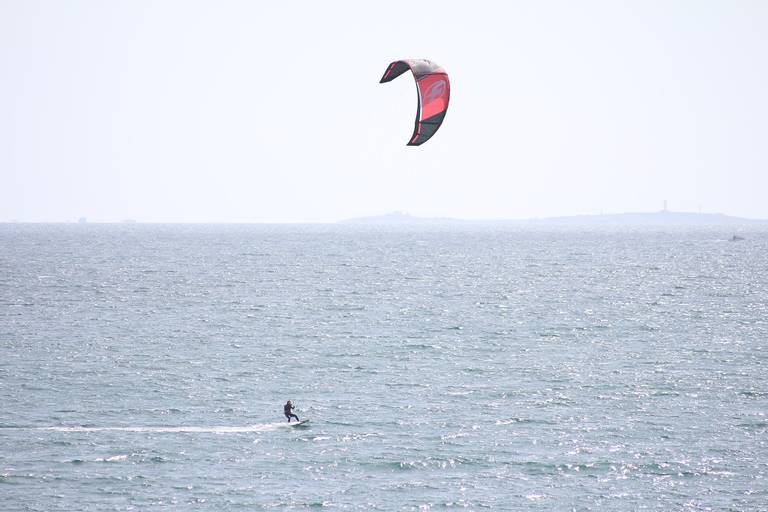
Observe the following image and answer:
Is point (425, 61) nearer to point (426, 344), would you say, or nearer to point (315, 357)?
point (315, 357)

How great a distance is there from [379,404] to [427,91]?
1818 cm

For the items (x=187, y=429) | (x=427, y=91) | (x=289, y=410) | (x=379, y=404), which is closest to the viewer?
(x=427, y=91)

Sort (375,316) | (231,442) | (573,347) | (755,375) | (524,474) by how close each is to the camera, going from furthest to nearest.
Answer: (375,316), (573,347), (755,375), (231,442), (524,474)

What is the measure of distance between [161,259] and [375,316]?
340 feet

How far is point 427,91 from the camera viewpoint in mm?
39281

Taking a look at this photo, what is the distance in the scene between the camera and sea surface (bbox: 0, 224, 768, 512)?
3700 cm

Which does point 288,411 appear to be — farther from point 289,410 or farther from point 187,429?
point 187,429

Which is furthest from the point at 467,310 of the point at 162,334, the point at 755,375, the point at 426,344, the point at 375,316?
the point at 755,375

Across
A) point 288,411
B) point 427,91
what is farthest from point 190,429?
point 427,91

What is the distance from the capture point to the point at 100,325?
80.2m

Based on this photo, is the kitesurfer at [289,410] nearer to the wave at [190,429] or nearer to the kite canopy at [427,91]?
the wave at [190,429]

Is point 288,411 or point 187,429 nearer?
point 187,429

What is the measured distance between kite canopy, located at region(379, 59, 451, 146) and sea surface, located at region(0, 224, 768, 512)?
13600 millimetres

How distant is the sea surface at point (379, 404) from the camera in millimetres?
37000
